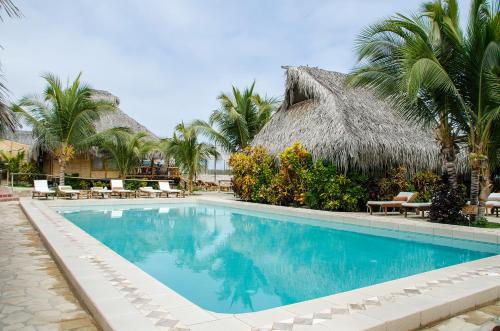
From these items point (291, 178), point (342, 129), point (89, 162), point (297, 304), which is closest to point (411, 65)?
point (342, 129)

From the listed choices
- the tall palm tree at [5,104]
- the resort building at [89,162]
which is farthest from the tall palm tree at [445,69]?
the resort building at [89,162]

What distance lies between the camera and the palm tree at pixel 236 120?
19.8 meters

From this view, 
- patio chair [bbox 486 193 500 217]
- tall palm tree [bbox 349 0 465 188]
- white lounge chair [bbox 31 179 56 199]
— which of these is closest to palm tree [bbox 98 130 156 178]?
white lounge chair [bbox 31 179 56 199]

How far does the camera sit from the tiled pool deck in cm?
301

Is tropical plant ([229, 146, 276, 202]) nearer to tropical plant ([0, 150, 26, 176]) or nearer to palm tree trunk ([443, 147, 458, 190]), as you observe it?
palm tree trunk ([443, 147, 458, 190])

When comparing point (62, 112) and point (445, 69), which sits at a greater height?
point (62, 112)

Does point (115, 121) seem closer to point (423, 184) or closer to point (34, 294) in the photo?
point (423, 184)

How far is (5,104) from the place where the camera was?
4691 millimetres

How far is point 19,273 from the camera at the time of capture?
467 cm

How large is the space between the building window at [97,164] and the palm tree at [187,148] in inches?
212

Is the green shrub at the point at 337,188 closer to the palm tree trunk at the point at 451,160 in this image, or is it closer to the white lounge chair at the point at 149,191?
the palm tree trunk at the point at 451,160

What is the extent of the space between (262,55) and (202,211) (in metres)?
9.49

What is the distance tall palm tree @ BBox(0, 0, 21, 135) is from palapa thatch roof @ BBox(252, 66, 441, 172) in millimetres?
8414

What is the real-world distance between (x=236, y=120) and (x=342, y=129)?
335 inches
